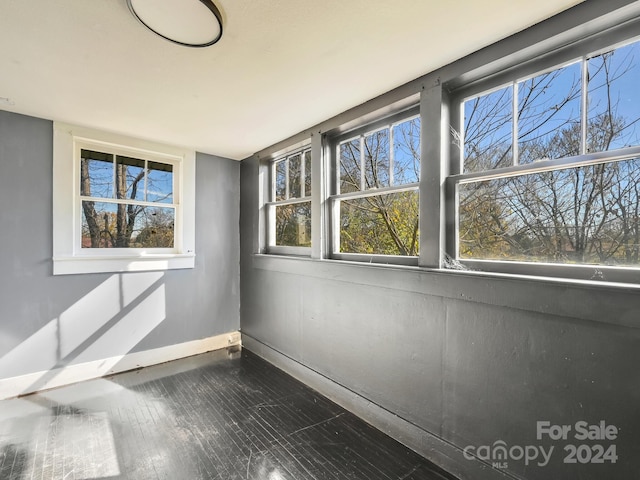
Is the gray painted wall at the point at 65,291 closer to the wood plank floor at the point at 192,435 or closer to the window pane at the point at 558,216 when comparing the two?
the wood plank floor at the point at 192,435

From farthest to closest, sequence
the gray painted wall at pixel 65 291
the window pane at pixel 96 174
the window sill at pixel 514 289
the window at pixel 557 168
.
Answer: the window pane at pixel 96 174 → the gray painted wall at pixel 65 291 → the window at pixel 557 168 → the window sill at pixel 514 289

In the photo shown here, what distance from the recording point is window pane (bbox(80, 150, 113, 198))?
2.82 metres

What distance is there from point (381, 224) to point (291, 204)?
1.20 metres

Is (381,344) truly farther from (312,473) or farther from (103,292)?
(103,292)

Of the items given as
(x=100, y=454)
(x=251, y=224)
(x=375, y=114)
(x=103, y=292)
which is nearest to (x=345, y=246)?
(x=375, y=114)

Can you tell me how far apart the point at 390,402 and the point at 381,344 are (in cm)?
38

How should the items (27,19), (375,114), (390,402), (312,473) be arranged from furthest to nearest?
(375,114) < (390,402) < (312,473) < (27,19)

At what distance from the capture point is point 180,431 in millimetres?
A: 2020

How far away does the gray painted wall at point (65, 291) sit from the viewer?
2430 mm

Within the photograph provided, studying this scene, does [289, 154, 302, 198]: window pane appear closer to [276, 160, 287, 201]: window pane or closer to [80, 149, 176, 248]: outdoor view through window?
[276, 160, 287, 201]: window pane

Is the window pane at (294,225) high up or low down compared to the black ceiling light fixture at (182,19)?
down

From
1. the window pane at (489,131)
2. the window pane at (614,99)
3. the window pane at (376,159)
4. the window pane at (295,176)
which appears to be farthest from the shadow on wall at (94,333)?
the window pane at (614,99)

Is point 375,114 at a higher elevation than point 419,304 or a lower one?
higher

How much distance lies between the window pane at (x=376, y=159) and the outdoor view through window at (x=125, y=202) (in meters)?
→ 2.23
